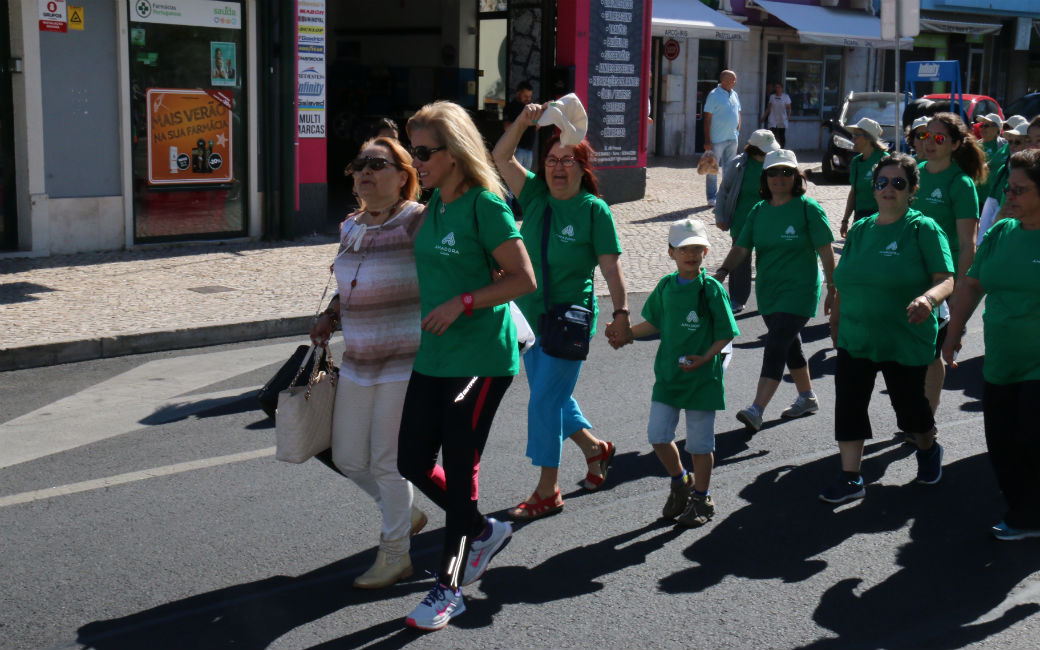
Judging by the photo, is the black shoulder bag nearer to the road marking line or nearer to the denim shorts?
the denim shorts

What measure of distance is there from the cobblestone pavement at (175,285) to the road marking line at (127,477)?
292cm

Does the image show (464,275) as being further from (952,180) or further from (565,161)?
(952,180)

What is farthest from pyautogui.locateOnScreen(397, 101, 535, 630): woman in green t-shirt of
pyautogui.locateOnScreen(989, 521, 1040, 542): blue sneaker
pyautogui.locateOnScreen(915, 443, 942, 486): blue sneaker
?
pyautogui.locateOnScreen(915, 443, 942, 486): blue sneaker

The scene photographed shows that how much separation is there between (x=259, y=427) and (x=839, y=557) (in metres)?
3.37

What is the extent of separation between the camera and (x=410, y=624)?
14.1 ft

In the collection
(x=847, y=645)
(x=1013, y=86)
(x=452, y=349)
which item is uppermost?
(x=1013, y=86)

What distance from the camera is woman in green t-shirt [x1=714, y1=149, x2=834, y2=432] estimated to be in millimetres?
Answer: 6984

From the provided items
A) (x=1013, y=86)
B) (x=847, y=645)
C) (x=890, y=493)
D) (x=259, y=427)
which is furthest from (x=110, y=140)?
(x=1013, y=86)

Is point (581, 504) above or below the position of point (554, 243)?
below

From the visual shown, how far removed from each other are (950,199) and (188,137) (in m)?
8.91

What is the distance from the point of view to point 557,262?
5449 mm

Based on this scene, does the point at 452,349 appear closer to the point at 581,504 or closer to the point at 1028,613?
the point at 581,504

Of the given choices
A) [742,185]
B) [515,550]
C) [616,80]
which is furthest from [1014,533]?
[616,80]

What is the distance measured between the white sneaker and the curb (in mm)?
5026
